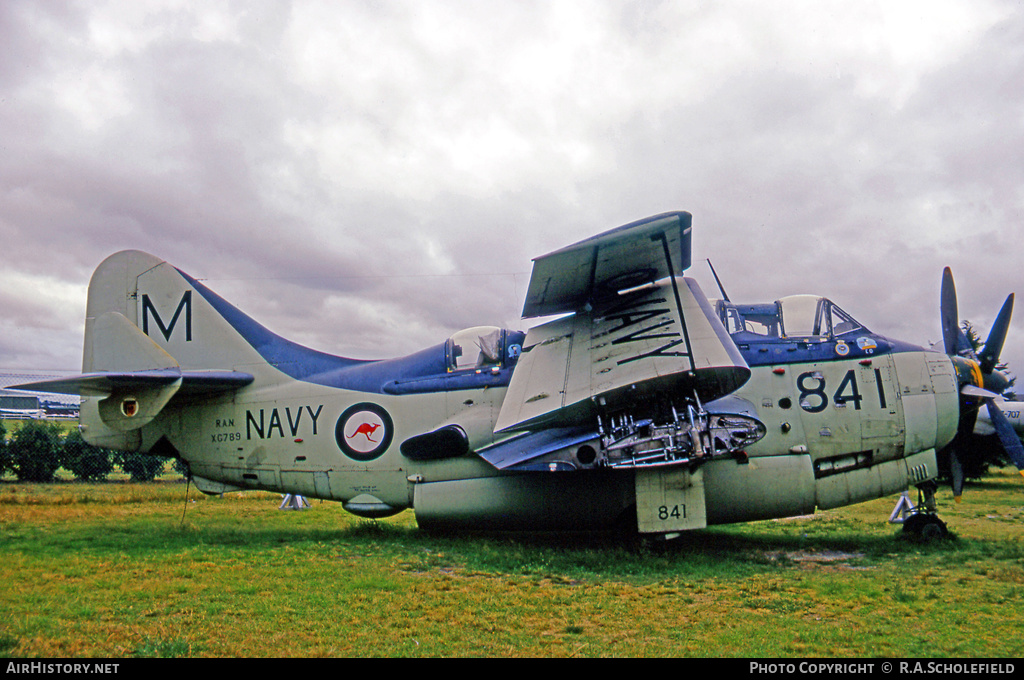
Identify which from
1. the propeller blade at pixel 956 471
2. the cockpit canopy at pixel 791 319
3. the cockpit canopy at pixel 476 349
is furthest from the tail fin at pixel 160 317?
the propeller blade at pixel 956 471

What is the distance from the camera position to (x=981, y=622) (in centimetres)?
561

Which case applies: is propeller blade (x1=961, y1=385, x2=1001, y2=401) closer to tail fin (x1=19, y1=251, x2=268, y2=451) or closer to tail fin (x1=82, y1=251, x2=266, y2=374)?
tail fin (x1=19, y1=251, x2=268, y2=451)

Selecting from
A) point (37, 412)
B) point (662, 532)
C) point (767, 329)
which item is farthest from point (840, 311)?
point (37, 412)

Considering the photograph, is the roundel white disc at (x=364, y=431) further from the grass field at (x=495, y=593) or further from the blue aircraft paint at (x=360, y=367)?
the grass field at (x=495, y=593)

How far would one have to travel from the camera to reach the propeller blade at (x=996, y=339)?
32.0 feet

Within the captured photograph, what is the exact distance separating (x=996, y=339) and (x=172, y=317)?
46.7 ft

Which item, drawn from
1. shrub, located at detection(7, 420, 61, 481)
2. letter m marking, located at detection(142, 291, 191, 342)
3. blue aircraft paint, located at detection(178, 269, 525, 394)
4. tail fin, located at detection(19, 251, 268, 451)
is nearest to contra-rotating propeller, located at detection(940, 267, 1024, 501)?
blue aircraft paint, located at detection(178, 269, 525, 394)

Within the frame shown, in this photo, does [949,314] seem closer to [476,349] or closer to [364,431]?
[476,349]

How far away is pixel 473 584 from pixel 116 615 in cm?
357

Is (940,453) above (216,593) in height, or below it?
above

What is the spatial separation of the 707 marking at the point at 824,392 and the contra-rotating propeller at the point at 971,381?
133 cm

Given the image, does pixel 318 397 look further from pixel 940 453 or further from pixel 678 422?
pixel 940 453

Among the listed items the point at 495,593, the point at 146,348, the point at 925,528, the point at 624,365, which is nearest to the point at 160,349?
the point at 146,348

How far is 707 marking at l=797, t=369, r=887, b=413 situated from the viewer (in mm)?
9125
